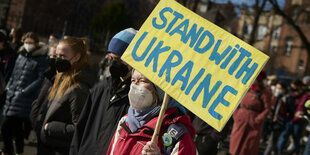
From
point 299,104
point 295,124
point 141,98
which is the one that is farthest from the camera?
point 295,124

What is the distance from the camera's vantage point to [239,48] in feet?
8.48

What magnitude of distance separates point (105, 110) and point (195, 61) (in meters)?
1.08

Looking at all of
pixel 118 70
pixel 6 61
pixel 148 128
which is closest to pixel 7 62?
pixel 6 61

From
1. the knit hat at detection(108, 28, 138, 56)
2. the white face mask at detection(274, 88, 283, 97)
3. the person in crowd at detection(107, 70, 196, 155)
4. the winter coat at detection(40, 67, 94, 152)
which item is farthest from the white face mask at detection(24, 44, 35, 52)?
the white face mask at detection(274, 88, 283, 97)

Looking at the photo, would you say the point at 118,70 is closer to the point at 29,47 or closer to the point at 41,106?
the point at 41,106

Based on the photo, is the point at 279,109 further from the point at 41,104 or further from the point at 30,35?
the point at 41,104

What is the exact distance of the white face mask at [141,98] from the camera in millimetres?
2822

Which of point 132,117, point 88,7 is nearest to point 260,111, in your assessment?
point 132,117

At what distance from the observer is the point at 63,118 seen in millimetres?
3990

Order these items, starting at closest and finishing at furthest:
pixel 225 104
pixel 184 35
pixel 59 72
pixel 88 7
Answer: pixel 225 104 < pixel 184 35 < pixel 59 72 < pixel 88 7

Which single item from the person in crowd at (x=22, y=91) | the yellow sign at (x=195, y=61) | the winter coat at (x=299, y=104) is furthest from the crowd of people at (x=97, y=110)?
the winter coat at (x=299, y=104)

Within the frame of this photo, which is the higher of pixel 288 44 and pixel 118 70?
pixel 288 44

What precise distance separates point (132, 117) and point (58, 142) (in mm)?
1350

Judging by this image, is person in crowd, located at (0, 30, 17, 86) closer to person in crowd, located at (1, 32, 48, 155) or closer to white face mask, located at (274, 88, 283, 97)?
person in crowd, located at (1, 32, 48, 155)
